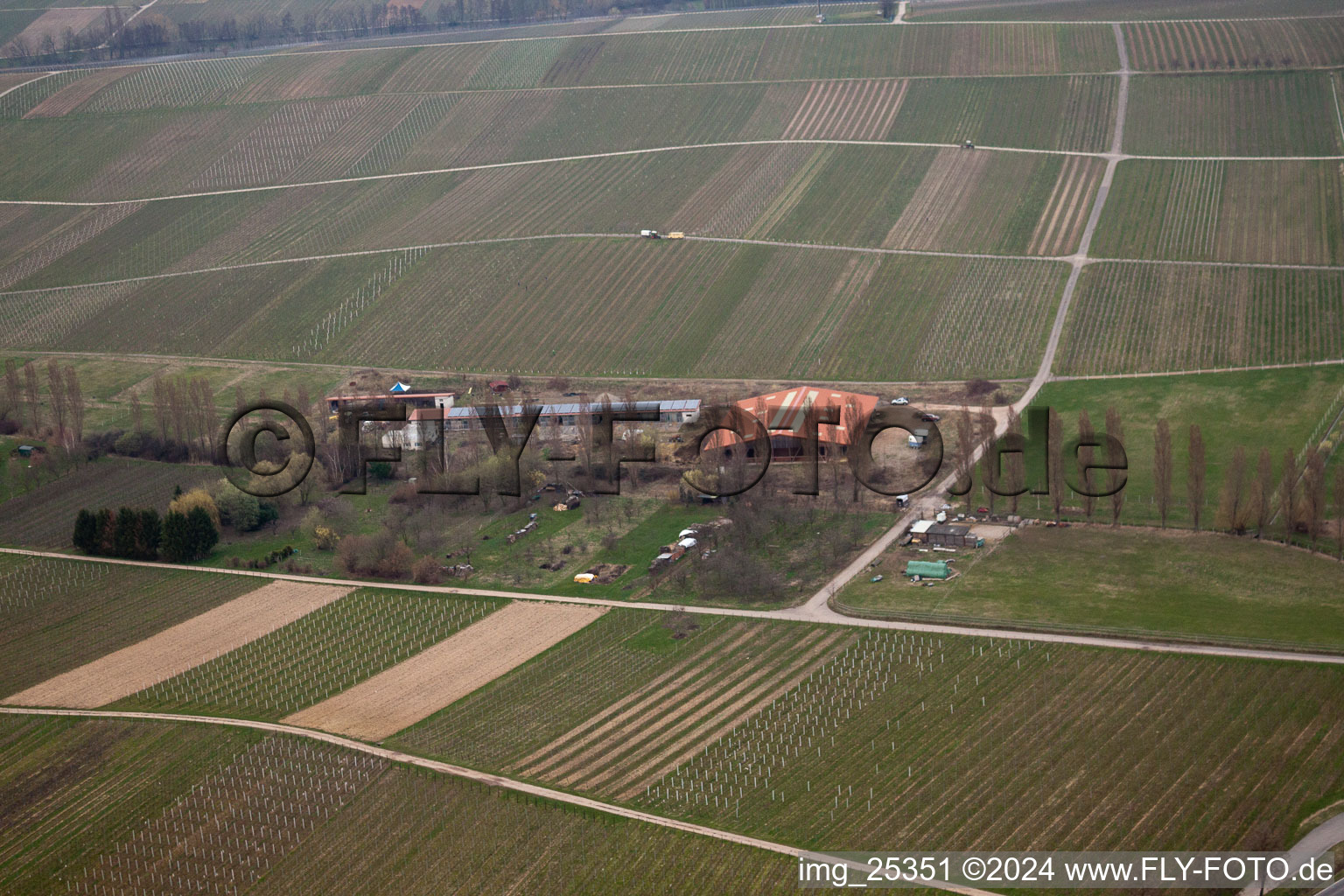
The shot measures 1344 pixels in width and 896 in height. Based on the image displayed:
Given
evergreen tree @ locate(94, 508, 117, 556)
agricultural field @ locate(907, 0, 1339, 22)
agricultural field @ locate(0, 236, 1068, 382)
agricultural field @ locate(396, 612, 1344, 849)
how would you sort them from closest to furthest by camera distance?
agricultural field @ locate(396, 612, 1344, 849) < evergreen tree @ locate(94, 508, 117, 556) < agricultural field @ locate(0, 236, 1068, 382) < agricultural field @ locate(907, 0, 1339, 22)

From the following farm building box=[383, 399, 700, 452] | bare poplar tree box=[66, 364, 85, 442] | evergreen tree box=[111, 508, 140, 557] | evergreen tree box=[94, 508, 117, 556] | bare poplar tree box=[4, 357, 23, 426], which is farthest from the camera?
bare poplar tree box=[4, 357, 23, 426]

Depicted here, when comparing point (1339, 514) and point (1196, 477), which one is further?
point (1196, 477)

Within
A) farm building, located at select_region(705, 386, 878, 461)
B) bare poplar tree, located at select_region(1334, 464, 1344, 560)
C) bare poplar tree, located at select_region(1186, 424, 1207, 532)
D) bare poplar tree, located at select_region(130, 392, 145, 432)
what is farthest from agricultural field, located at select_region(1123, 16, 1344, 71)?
bare poplar tree, located at select_region(130, 392, 145, 432)

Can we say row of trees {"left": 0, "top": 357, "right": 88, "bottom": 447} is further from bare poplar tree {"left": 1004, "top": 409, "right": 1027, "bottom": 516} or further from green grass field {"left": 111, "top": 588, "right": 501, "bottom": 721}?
bare poplar tree {"left": 1004, "top": 409, "right": 1027, "bottom": 516}

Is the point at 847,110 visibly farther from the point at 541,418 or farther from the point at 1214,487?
the point at 1214,487

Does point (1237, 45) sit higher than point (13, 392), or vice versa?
point (1237, 45)

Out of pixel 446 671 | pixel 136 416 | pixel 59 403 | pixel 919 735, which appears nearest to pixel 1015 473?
pixel 919 735

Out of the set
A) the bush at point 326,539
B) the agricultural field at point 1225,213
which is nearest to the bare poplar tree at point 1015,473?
the bush at point 326,539
